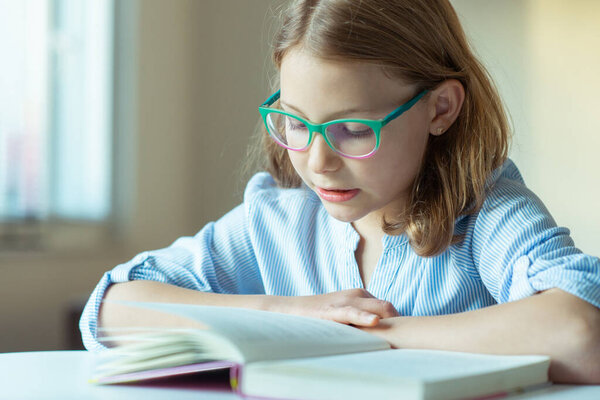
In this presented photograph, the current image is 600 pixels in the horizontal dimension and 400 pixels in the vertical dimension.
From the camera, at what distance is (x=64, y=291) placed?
2.78 m

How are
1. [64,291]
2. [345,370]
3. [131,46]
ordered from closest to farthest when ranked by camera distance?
[345,370] < [64,291] < [131,46]

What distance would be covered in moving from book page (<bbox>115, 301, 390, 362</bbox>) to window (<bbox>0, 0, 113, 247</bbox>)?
2.19m

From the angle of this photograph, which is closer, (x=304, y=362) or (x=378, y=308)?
(x=304, y=362)

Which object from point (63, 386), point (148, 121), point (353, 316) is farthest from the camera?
point (148, 121)

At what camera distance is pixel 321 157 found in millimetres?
914

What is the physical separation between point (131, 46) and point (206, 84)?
1.26 feet

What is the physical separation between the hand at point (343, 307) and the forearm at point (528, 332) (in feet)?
0.06

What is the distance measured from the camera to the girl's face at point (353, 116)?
0.90m

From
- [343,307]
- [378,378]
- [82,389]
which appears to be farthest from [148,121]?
[378,378]

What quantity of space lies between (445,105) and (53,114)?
85.0 inches

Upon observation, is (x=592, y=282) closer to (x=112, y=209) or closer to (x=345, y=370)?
(x=345, y=370)

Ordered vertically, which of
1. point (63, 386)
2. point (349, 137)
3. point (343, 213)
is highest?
point (349, 137)

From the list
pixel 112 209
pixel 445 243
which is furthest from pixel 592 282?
pixel 112 209

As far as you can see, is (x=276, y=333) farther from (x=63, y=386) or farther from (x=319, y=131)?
(x=319, y=131)
